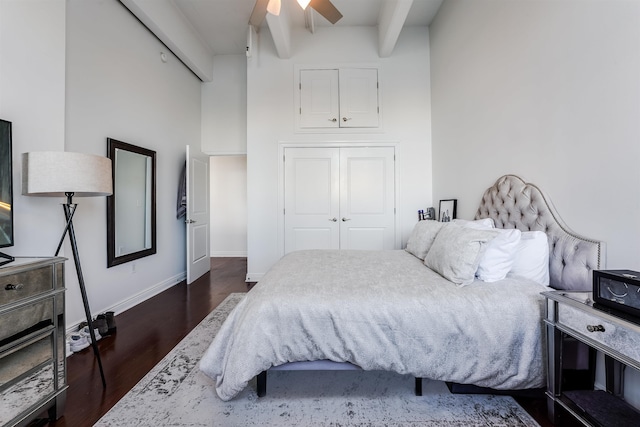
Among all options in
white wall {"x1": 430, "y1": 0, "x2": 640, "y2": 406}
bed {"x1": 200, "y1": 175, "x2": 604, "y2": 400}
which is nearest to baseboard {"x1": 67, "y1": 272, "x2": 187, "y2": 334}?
bed {"x1": 200, "y1": 175, "x2": 604, "y2": 400}

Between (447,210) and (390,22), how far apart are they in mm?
2247

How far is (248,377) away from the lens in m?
1.41

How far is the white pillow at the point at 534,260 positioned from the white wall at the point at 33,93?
3.19m

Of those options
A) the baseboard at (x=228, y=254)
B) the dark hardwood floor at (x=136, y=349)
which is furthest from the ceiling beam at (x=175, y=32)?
the baseboard at (x=228, y=254)

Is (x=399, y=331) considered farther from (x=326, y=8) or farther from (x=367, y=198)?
(x=367, y=198)

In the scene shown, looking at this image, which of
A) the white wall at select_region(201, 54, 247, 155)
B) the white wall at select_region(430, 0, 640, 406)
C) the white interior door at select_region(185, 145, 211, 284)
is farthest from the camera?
the white wall at select_region(201, 54, 247, 155)

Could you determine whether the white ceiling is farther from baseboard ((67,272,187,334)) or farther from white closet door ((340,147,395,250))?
baseboard ((67,272,187,334))

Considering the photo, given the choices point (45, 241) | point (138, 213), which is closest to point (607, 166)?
point (45, 241)

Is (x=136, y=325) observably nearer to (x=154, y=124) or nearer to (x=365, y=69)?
(x=154, y=124)

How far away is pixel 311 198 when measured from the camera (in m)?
3.97

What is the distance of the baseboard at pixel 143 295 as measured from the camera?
2742 mm

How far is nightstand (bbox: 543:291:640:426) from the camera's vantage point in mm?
1082

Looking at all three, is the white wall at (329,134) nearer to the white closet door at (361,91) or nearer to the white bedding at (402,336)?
the white closet door at (361,91)

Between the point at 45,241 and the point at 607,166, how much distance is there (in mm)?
3532
